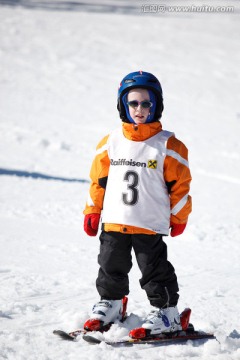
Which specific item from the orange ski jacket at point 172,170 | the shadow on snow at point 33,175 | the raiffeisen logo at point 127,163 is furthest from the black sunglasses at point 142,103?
the shadow on snow at point 33,175

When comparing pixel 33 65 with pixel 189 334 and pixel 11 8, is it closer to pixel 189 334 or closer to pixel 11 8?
pixel 11 8

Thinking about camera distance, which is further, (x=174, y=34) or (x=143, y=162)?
(x=174, y=34)

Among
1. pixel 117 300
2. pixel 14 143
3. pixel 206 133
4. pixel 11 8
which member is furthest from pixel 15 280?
pixel 11 8

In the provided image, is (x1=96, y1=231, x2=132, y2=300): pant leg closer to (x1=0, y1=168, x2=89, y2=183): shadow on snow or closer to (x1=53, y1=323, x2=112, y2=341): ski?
(x1=53, y1=323, x2=112, y2=341): ski

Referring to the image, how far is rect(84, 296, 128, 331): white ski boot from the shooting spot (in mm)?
3398

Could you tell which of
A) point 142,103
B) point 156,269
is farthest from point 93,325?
point 142,103

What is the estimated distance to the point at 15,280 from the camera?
421 cm

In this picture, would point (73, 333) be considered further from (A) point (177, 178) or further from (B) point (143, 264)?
Result: (A) point (177, 178)

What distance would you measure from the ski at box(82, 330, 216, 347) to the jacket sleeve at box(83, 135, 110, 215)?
0.83m

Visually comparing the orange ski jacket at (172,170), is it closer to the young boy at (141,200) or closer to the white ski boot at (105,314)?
the young boy at (141,200)

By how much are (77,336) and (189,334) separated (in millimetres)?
732

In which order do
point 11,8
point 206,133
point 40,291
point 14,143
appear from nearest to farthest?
point 40,291
point 14,143
point 206,133
point 11,8

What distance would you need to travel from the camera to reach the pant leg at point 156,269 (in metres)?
3.42

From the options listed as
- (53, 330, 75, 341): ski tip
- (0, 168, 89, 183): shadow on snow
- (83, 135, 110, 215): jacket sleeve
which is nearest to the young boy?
(83, 135, 110, 215): jacket sleeve
